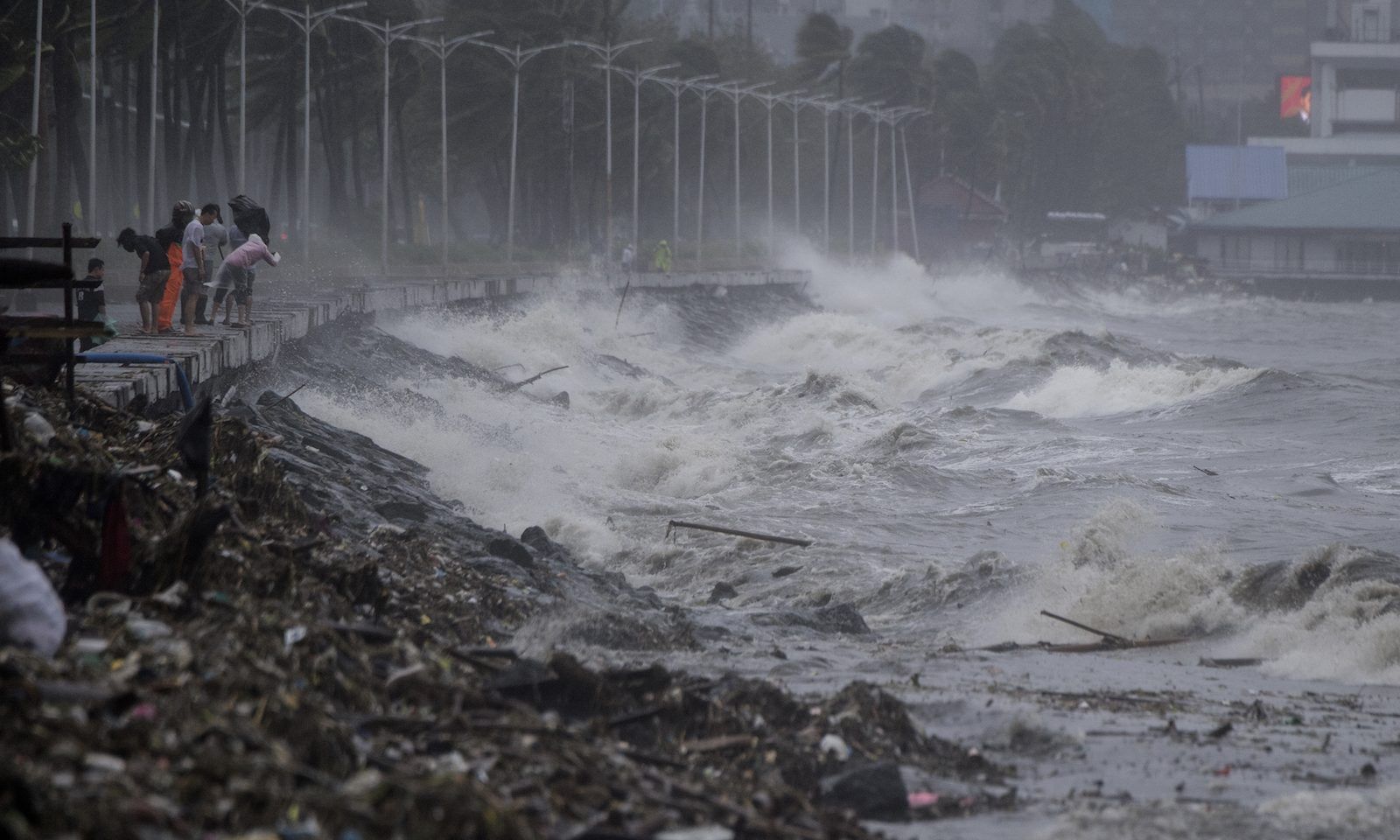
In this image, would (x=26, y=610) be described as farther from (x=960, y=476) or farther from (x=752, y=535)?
(x=960, y=476)

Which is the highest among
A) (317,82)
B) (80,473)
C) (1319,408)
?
(317,82)

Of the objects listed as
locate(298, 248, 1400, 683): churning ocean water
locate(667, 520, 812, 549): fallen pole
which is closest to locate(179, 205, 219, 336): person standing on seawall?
locate(298, 248, 1400, 683): churning ocean water

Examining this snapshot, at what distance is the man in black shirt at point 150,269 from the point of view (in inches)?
609

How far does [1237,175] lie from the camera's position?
10238 cm

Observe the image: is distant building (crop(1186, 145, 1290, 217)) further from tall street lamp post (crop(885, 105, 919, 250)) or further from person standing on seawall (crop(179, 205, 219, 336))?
person standing on seawall (crop(179, 205, 219, 336))

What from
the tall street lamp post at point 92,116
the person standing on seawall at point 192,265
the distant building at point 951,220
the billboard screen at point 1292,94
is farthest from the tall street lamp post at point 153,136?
the billboard screen at point 1292,94

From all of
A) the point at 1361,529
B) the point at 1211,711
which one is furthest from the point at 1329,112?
the point at 1211,711

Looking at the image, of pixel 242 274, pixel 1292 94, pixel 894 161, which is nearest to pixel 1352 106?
pixel 1292 94

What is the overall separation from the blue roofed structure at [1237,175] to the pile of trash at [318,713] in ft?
328

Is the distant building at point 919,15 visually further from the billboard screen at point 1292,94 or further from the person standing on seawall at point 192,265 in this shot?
the person standing on seawall at point 192,265

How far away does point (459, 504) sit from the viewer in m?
15.0

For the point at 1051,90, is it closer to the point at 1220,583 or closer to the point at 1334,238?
the point at 1334,238

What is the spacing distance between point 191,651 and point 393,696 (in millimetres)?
740

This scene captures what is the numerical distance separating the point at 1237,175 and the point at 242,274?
93.0 meters
